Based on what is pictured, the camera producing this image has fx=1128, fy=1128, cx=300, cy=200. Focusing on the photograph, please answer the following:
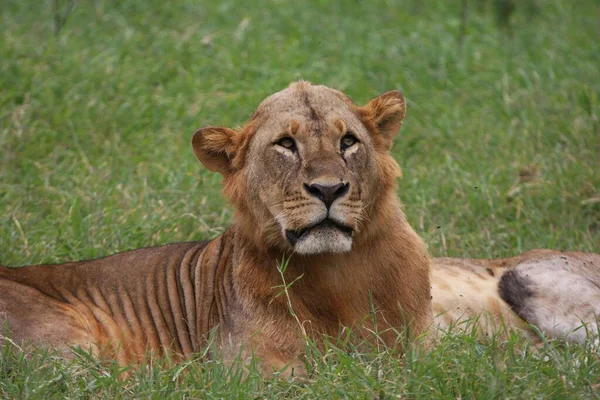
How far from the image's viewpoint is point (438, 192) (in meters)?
7.39

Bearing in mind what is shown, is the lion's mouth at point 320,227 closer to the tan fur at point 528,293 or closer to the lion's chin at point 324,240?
the lion's chin at point 324,240

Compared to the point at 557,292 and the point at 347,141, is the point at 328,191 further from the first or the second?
the point at 557,292

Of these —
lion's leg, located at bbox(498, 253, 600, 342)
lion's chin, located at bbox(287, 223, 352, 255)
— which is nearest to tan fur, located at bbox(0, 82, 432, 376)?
lion's chin, located at bbox(287, 223, 352, 255)

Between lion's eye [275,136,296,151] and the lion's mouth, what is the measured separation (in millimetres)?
375

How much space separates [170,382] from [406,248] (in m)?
1.22

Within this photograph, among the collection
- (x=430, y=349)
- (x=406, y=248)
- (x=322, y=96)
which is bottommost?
(x=430, y=349)

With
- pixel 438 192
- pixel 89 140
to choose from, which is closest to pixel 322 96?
pixel 438 192

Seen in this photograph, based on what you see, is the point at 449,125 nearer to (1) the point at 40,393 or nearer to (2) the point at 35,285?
(2) the point at 35,285

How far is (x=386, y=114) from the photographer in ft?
16.8

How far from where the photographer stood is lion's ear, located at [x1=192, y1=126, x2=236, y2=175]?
5.05 meters

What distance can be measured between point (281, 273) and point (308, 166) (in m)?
0.48

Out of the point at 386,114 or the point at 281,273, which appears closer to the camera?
the point at 281,273

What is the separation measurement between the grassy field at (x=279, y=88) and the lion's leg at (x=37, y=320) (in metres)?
0.18

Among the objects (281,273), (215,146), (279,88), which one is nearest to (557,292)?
(281,273)
